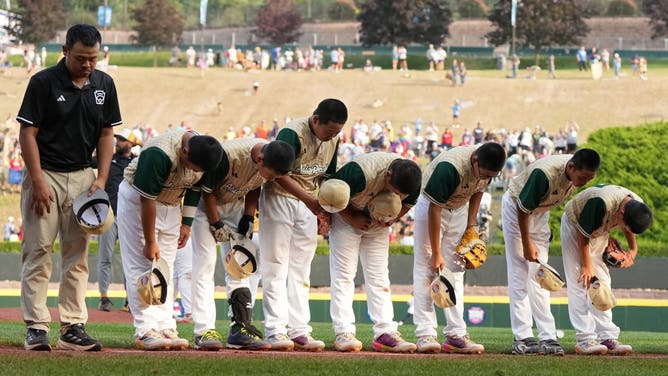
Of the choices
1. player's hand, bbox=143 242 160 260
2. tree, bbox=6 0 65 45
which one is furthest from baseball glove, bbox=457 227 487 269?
tree, bbox=6 0 65 45

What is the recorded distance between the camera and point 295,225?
438 inches

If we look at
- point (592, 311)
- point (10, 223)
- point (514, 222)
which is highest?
point (514, 222)

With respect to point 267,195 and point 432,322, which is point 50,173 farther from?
point 432,322

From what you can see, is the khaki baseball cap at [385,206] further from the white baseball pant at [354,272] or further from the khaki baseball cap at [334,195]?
the khaki baseball cap at [334,195]

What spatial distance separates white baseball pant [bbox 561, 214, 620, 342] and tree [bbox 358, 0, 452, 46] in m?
71.4

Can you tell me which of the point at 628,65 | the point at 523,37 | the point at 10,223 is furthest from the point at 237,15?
the point at 10,223

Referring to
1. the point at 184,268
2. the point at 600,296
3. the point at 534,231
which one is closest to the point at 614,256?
the point at 600,296

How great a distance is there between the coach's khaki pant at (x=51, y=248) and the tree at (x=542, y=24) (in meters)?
70.6

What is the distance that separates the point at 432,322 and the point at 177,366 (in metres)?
2.87

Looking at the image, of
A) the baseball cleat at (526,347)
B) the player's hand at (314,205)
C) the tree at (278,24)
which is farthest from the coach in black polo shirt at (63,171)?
the tree at (278,24)

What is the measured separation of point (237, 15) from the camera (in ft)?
331

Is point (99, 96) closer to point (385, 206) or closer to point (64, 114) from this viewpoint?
point (64, 114)

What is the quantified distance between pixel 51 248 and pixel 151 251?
2.75 ft

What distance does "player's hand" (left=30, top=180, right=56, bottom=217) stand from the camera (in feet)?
32.1
